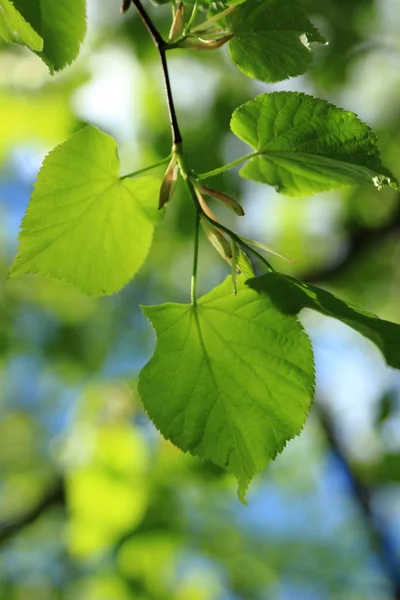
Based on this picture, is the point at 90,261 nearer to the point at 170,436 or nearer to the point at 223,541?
the point at 170,436

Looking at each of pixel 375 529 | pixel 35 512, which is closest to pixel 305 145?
pixel 375 529

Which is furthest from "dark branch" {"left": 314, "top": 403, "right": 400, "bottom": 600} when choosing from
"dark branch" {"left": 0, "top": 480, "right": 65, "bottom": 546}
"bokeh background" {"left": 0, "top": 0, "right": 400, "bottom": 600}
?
"dark branch" {"left": 0, "top": 480, "right": 65, "bottom": 546}

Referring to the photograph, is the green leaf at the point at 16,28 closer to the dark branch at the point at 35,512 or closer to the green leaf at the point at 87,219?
the green leaf at the point at 87,219

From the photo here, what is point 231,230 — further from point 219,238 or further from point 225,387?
point 225,387

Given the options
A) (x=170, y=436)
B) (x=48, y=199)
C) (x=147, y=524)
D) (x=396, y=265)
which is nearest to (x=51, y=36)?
(x=48, y=199)

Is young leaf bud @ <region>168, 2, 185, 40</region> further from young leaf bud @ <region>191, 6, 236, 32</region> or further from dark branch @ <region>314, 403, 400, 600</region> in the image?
dark branch @ <region>314, 403, 400, 600</region>
